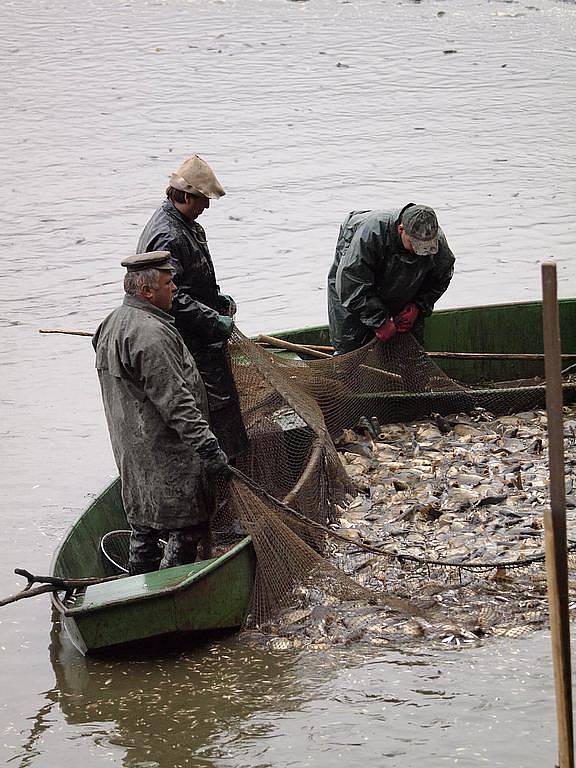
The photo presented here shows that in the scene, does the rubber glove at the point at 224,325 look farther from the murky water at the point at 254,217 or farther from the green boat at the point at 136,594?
the murky water at the point at 254,217

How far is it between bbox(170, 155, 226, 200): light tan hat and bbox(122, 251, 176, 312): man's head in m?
0.72

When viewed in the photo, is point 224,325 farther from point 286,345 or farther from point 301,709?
point 301,709

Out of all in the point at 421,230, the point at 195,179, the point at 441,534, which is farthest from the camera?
the point at 421,230

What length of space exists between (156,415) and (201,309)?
86 cm

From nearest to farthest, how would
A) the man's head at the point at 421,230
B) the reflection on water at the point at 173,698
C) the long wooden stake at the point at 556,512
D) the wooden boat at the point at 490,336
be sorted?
the long wooden stake at the point at 556,512 < the reflection on water at the point at 173,698 < the man's head at the point at 421,230 < the wooden boat at the point at 490,336

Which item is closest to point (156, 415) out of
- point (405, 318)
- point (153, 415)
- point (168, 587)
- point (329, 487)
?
point (153, 415)

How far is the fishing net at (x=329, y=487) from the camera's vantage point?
5.30 m

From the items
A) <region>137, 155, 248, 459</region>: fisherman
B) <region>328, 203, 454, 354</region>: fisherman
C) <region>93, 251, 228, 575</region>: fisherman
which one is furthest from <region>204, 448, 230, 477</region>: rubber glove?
<region>328, 203, 454, 354</region>: fisherman

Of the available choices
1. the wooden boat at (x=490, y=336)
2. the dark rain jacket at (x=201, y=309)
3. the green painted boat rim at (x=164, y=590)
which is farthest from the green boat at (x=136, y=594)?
the wooden boat at (x=490, y=336)

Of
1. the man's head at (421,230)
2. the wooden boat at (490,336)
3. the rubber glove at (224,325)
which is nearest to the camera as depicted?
the rubber glove at (224,325)

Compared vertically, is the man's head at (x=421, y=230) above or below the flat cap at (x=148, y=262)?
above

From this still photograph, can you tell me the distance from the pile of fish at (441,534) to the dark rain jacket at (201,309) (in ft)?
2.65

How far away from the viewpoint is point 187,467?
5.27 metres

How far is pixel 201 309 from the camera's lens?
5.86 meters
